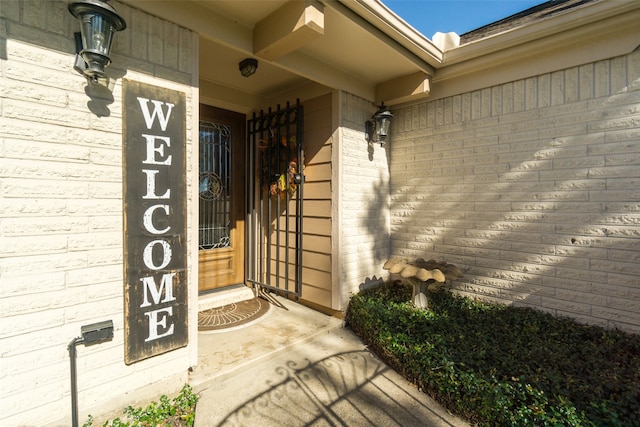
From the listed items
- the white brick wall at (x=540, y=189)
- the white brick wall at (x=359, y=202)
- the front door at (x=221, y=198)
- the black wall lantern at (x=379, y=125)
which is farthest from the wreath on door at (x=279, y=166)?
the white brick wall at (x=540, y=189)

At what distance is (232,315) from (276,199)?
1439 millimetres

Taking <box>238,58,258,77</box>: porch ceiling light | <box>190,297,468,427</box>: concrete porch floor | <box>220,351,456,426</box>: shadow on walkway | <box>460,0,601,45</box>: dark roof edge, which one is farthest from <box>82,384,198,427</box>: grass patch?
<box>460,0,601,45</box>: dark roof edge

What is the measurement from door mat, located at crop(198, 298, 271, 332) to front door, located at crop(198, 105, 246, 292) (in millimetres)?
351

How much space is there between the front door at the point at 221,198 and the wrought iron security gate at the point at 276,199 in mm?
147

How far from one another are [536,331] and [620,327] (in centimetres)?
66

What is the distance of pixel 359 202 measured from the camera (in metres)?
3.36

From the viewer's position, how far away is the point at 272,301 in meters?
3.64

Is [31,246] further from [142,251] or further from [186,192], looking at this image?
[186,192]

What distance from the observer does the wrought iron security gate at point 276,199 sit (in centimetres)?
327

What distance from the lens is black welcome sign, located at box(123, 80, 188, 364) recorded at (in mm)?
1755

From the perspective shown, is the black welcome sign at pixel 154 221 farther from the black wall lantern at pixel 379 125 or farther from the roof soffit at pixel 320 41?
the black wall lantern at pixel 379 125

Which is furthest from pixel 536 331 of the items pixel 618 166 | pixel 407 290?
pixel 618 166

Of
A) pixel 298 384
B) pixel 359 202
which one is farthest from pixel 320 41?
pixel 298 384

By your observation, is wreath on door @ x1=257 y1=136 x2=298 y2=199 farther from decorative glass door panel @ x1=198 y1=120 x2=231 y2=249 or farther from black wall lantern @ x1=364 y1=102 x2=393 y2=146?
black wall lantern @ x1=364 y1=102 x2=393 y2=146
